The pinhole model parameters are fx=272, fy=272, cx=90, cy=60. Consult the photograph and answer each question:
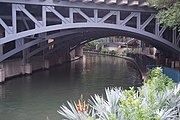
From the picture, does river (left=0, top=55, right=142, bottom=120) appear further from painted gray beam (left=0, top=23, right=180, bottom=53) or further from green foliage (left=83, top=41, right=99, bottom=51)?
green foliage (left=83, top=41, right=99, bottom=51)

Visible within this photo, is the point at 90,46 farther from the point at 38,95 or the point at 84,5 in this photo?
the point at 38,95

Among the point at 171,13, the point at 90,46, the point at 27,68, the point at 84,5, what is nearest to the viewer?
the point at 171,13

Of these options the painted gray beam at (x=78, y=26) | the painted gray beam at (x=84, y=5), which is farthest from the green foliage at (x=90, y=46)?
the painted gray beam at (x=84, y=5)

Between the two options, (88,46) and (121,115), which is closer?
(121,115)

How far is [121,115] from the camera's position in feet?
15.5

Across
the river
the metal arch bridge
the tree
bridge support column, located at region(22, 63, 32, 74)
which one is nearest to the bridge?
the metal arch bridge

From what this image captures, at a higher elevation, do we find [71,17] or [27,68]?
[71,17]

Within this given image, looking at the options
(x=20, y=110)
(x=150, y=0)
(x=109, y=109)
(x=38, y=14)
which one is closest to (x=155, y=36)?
(x=150, y=0)

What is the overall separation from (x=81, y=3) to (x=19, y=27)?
7173 millimetres

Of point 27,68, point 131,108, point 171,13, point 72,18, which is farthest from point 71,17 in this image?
point 131,108

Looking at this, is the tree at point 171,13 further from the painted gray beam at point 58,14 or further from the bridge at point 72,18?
the painted gray beam at point 58,14

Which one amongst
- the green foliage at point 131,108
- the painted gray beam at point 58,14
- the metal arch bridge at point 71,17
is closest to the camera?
the green foliage at point 131,108

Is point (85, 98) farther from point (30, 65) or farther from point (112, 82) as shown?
point (30, 65)

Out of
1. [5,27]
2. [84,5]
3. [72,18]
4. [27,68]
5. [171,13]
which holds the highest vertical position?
[84,5]
